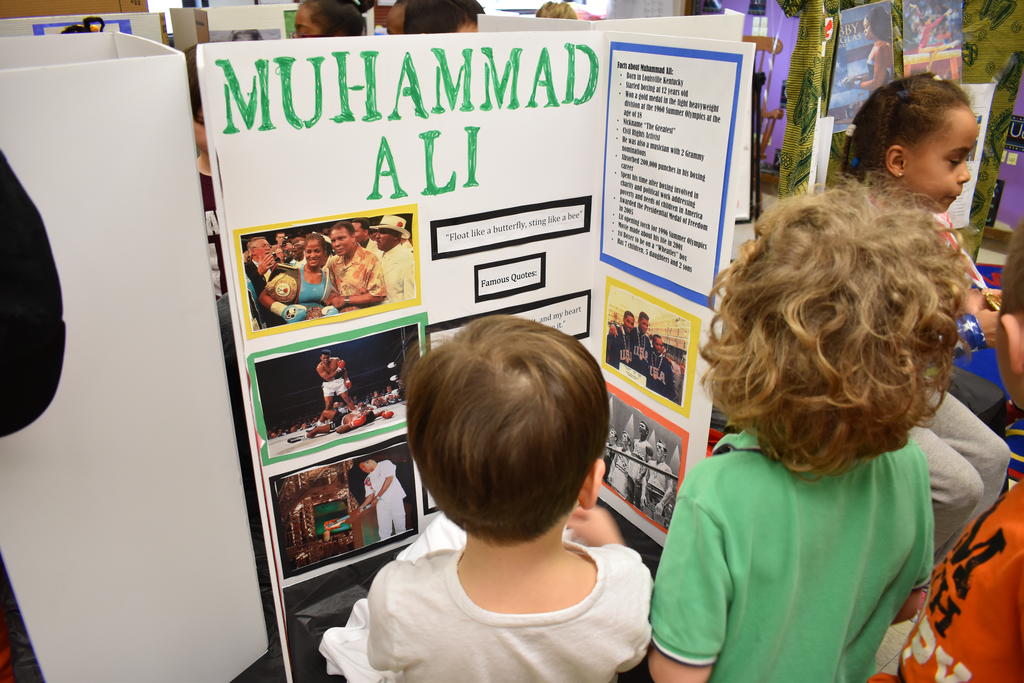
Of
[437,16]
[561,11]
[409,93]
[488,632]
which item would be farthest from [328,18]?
[488,632]

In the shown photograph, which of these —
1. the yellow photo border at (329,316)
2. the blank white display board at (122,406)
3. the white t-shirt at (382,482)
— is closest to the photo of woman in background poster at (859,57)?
the yellow photo border at (329,316)

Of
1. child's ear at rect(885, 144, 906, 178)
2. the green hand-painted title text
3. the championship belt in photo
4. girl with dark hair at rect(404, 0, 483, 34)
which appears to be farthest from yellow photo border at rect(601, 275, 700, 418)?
girl with dark hair at rect(404, 0, 483, 34)

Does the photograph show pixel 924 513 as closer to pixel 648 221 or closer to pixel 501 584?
pixel 501 584

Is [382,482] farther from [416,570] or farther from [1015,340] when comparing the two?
[1015,340]

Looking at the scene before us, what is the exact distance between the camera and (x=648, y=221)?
4.38 ft

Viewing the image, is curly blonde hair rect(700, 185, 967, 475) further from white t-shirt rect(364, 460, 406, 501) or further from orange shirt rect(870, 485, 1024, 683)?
white t-shirt rect(364, 460, 406, 501)

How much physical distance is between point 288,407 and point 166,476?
0.31 meters

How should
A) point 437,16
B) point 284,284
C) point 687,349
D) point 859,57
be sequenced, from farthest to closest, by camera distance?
point 859,57 < point 437,16 < point 687,349 < point 284,284

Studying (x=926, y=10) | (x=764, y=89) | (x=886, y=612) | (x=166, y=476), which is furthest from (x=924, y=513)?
(x=764, y=89)

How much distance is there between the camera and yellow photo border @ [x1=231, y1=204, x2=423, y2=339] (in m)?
1.08

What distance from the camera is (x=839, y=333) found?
0.75m

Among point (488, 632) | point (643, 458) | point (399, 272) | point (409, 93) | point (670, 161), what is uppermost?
point (409, 93)

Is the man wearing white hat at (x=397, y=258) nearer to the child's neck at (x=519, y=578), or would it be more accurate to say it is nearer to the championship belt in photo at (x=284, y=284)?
the championship belt in photo at (x=284, y=284)

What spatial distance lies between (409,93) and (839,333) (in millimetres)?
748
